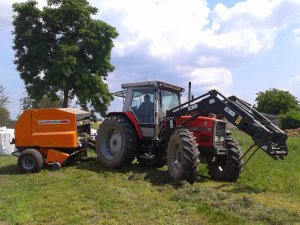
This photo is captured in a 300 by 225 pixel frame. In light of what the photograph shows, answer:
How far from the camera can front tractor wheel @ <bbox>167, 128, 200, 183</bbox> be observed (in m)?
10.4

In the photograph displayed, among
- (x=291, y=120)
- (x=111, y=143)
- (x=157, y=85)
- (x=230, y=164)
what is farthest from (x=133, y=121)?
(x=291, y=120)

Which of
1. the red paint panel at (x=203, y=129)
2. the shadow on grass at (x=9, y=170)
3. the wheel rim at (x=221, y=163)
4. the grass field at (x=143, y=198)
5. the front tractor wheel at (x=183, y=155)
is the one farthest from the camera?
the shadow on grass at (x=9, y=170)

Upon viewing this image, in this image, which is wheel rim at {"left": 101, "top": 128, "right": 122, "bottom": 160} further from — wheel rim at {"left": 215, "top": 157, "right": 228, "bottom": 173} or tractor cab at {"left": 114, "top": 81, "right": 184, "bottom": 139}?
wheel rim at {"left": 215, "top": 157, "right": 228, "bottom": 173}

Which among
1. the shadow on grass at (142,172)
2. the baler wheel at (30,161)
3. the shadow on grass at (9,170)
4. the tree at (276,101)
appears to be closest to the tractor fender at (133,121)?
the shadow on grass at (142,172)

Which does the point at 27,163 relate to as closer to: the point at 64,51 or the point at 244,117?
the point at 244,117

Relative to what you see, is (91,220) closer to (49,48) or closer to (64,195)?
(64,195)

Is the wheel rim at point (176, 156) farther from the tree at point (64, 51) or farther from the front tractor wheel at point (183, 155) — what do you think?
the tree at point (64, 51)

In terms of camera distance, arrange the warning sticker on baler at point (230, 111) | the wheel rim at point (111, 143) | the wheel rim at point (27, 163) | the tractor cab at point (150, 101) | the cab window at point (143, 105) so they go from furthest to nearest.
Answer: the wheel rim at point (27, 163) → the wheel rim at point (111, 143) → the cab window at point (143, 105) → the tractor cab at point (150, 101) → the warning sticker on baler at point (230, 111)

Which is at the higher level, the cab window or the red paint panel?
the cab window

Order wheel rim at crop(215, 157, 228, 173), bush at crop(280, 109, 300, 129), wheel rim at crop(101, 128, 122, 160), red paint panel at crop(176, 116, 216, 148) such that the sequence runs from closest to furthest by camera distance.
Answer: red paint panel at crop(176, 116, 216, 148) < wheel rim at crop(215, 157, 228, 173) < wheel rim at crop(101, 128, 122, 160) < bush at crop(280, 109, 300, 129)

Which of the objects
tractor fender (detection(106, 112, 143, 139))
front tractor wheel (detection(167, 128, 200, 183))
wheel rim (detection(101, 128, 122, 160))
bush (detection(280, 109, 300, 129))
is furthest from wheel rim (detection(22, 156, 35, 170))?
bush (detection(280, 109, 300, 129))

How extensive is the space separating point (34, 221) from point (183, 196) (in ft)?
9.78

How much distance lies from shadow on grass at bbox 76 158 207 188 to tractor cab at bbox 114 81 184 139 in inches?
40.9

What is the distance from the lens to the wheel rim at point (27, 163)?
44.9 feet
